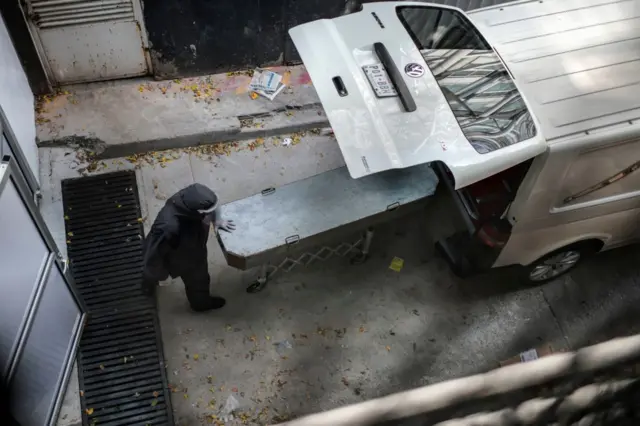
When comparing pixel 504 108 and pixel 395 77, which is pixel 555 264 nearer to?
pixel 504 108

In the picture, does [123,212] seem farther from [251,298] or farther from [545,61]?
[545,61]

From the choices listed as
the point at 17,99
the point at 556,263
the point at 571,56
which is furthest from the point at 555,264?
the point at 17,99

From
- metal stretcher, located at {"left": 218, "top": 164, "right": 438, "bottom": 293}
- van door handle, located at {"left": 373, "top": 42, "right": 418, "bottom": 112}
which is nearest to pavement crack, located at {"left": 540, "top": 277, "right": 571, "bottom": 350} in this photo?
metal stretcher, located at {"left": 218, "top": 164, "right": 438, "bottom": 293}

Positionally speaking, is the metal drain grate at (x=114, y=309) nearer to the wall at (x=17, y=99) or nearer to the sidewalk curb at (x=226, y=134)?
the sidewalk curb at (x=226, y=134)

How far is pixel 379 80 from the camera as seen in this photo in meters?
5.25

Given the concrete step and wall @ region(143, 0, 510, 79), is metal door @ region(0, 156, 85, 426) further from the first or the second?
wall @ region(143, 0, 510, 79)

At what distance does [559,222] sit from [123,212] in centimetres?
391

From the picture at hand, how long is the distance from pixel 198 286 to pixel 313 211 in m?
1.13

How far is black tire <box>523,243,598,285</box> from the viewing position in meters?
5.87

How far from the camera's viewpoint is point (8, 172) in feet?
13.4

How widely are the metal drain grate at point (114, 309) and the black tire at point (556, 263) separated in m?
3.32

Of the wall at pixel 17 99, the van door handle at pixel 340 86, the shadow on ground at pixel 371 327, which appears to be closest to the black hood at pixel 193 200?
the van door handle at pixel 340 86

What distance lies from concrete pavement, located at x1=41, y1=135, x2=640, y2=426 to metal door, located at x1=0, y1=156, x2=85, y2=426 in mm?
397

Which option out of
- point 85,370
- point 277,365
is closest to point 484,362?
point 277,365
